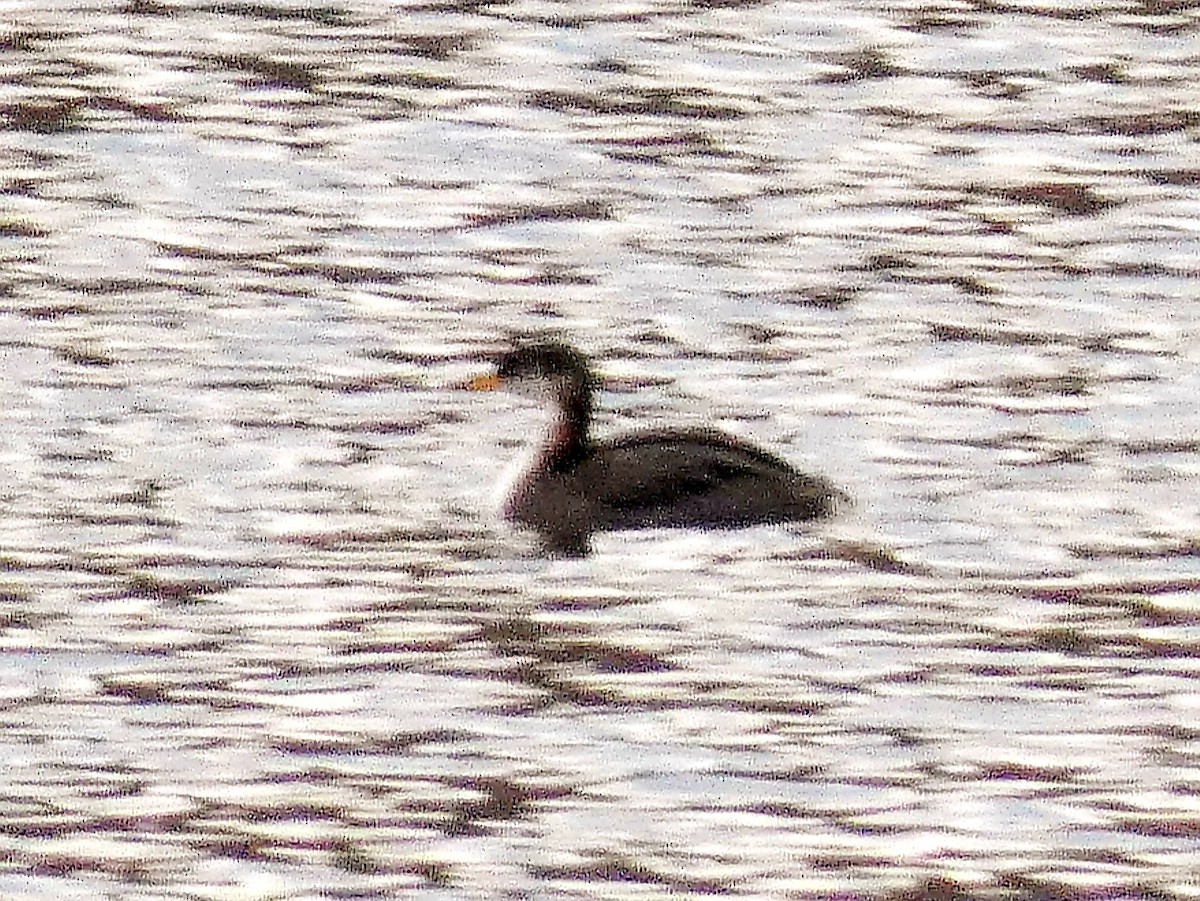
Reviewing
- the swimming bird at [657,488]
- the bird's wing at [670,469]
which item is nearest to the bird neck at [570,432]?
the swimming bird at [657,488]

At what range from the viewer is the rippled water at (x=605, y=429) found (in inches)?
423

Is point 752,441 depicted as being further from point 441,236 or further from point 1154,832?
point 1154,832

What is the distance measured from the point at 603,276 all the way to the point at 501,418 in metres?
1.29

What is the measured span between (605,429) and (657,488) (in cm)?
→ 151

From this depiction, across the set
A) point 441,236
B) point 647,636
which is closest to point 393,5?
point 441,236

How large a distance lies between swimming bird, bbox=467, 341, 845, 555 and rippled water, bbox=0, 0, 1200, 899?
0.52 ft

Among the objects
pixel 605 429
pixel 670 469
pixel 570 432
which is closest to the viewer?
pixel 670 469

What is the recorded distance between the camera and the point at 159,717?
37.6 ft

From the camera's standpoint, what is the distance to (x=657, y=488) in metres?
13.4

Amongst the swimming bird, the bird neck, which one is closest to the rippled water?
the swimming bird

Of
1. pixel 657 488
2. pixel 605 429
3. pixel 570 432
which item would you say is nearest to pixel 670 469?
pixel 657 488

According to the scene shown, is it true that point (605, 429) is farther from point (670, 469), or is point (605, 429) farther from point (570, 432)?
point (670, 469)

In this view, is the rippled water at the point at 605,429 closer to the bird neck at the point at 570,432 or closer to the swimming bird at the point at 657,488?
the swimming bird at the point at 657,488

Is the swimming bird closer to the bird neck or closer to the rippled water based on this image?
the bird neck
